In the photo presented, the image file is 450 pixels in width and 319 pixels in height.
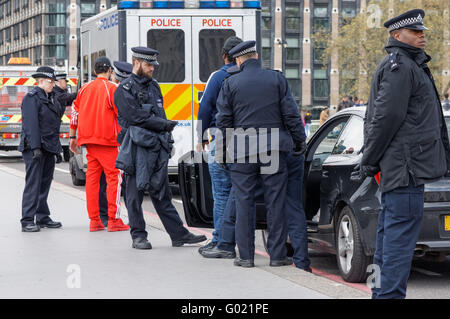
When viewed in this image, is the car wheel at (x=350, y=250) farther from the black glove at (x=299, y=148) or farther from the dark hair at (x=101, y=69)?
the dark hair at (x=101, y=69)

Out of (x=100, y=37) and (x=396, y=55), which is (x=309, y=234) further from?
(x=100, y=37)

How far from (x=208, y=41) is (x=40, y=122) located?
183 inches

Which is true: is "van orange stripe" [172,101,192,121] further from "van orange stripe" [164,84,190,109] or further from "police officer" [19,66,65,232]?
"police officer" [19,66,65,232]

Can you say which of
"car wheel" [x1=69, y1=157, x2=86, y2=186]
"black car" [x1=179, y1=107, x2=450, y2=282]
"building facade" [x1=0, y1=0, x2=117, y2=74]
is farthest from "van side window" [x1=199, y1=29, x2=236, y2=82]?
"building facade" [x1=0, y1=0, x2=117, y2=74]

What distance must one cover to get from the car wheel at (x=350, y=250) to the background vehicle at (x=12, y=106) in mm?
18858

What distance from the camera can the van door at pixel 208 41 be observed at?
45.9 ft

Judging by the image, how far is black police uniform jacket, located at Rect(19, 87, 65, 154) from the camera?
987 centimetres

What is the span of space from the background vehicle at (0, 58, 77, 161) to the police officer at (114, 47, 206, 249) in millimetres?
17237

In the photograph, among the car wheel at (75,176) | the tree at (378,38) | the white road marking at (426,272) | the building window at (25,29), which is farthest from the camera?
the building window at (25,29)

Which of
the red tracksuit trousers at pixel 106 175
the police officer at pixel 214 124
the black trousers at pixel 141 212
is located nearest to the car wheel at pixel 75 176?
the red tracksuit trousers at pixel 106 175

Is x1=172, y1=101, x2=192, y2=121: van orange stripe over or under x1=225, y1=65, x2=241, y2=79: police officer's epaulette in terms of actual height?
under

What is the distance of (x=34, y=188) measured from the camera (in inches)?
393

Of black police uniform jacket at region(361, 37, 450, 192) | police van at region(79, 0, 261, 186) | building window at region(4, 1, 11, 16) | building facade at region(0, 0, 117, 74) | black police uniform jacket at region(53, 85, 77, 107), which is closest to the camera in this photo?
black police uniform jacket at region(361, 37, 450, 192)

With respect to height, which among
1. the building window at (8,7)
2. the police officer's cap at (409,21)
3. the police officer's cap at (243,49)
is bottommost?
the police officer's cap at (243,49)
